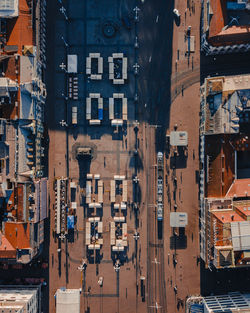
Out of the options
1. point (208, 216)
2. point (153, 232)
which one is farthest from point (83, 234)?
point (208, 216)

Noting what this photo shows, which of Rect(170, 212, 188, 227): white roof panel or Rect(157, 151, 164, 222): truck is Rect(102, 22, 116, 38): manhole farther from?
Rect(170, 212, 188, 227): white roof panel

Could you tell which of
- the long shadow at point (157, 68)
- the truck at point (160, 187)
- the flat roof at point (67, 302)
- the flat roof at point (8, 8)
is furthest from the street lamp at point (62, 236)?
the flat roof at point (8, 8)

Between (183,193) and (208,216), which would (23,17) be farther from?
(208,216)

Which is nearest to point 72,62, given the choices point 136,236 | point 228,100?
point 228,100

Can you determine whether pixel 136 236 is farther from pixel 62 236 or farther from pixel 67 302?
pixel 67 302

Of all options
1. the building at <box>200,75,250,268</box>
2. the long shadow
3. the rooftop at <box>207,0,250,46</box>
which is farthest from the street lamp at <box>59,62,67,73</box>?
the rooftop at <box>207,0,250,46</box>

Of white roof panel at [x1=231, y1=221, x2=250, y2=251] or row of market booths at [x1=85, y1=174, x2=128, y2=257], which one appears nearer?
white roof panel at [x1=231, y1=221, x2=250, y2=251]
